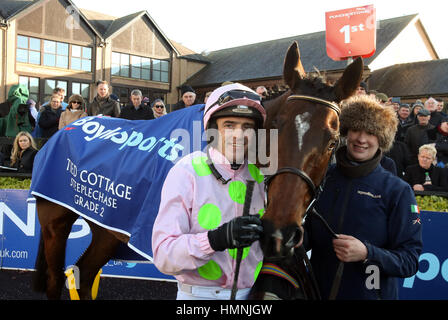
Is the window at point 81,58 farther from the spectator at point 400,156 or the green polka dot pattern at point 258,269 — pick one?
the green polka dot pattern at point 258,269

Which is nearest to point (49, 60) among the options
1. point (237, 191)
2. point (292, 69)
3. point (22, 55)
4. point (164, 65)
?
point (22, 55)

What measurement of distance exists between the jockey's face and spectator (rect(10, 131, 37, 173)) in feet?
18.2

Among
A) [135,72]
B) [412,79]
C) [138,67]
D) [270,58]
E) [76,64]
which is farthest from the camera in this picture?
[270,58]

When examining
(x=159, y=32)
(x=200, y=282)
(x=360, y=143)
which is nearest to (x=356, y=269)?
(x=360, y=143)

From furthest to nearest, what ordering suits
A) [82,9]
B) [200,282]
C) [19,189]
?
[82,9] → [19,189] → [200,282]

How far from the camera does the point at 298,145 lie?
1865mm

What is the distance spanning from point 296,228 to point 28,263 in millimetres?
5052

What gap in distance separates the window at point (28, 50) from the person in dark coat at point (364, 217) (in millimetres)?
25659

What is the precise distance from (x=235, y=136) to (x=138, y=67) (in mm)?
28460

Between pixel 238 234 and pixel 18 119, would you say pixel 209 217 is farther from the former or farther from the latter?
pixel 18 119

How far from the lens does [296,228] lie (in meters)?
1.67

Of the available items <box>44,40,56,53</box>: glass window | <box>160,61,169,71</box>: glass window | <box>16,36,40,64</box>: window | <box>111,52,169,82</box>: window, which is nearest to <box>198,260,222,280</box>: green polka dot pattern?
<box>16,36,40,64</box>: window
